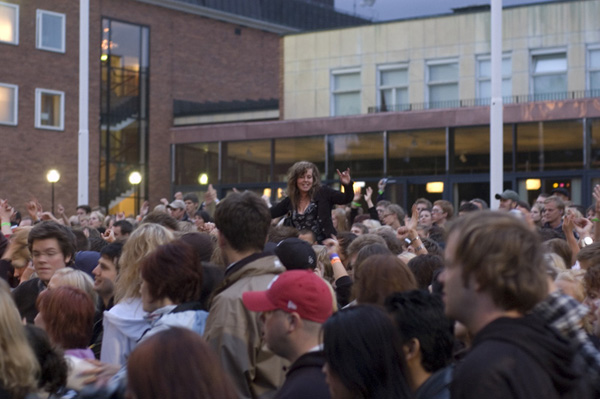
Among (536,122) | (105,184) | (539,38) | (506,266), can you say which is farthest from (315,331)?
(105,184)

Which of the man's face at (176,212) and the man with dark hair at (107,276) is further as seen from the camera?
the man's face at (176,212)

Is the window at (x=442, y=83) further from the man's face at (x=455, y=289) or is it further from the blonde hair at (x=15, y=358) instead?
the man's face at (x=455, y=289)

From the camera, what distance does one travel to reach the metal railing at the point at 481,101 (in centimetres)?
2747

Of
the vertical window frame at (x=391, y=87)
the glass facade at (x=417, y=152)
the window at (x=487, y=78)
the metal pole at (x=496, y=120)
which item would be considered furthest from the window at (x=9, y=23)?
the metal pole at (x=496, y=120)

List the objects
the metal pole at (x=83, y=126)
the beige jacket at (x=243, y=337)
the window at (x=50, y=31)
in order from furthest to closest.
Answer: the window at (x=50, y=31) → the metal pole at (x=83, y=126) → the beige jacket at (x=243, y=337)

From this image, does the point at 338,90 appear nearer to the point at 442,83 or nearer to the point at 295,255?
the point at 442,83

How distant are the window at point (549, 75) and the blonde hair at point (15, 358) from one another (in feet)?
84.6

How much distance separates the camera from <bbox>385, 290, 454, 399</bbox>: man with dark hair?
368 cm

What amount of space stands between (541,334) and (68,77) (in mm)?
33890

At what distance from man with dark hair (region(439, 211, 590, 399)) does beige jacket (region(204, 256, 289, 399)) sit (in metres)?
1.79

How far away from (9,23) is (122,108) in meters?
5.59

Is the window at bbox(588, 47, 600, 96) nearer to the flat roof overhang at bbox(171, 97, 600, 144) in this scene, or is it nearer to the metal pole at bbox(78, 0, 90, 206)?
the flat roof overhang at bbox(171, 97, 600, 144)

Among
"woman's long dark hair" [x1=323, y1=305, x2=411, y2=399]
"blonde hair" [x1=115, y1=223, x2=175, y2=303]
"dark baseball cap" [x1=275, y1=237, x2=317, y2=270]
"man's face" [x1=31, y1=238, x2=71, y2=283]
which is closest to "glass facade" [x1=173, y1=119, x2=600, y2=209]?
"man's face" [x1=31, y1=238, x2=71, y2=283]

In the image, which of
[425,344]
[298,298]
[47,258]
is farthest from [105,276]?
[425,344]
